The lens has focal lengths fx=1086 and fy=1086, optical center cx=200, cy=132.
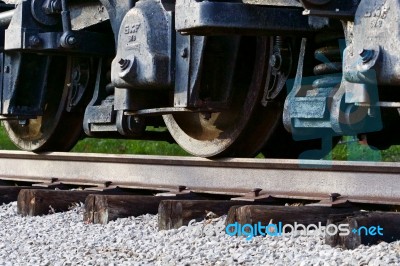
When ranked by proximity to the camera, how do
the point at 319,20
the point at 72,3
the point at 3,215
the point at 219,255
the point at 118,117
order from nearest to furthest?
1. the point at 219,255
2. the point at 319,20
3. the point at 3,215
4. the point at 118,117
5. the point at 72,3

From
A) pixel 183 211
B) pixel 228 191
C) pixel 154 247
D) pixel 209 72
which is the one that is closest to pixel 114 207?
pixel 183 211

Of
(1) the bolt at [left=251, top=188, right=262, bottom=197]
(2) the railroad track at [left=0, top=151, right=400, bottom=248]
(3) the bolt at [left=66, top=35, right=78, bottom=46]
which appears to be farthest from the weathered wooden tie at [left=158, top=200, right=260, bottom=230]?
(3) the bolt at [left=66, top=35, right=78, bottom=46]

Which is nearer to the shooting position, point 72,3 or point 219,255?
point 219,255

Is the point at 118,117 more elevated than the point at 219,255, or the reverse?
the point at 118,117

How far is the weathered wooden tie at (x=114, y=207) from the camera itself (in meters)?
5.84

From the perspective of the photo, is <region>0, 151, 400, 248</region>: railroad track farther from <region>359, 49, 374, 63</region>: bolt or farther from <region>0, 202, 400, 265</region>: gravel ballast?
<region>359, 49, 374, 63</region>: bolt

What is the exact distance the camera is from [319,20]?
5.70 meters

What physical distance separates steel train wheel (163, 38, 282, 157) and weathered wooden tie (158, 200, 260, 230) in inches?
37.6

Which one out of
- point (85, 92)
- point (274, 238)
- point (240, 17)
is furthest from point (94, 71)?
point (274, 238)

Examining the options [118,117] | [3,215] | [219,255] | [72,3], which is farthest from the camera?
Result: [72,3]

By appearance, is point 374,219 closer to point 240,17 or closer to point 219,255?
point 219,255

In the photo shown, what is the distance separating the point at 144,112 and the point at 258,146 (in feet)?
2.52

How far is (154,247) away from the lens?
16.0 ft

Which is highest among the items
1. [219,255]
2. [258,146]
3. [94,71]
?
[94,71]
